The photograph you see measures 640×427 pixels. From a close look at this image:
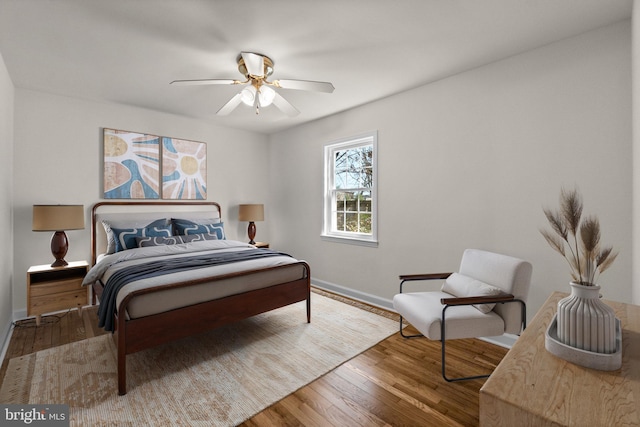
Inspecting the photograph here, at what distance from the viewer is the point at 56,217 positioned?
3098 mm

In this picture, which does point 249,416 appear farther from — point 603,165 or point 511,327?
point 603,165

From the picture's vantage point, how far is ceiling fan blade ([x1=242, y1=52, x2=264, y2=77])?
233 cm

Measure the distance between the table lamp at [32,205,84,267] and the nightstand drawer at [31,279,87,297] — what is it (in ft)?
0.65

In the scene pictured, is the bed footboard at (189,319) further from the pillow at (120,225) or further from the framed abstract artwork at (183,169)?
the framed abstract artwork at (183,169)

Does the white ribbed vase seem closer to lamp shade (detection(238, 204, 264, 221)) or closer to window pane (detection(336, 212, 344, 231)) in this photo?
window pane (detection(336, 212, 344, 231))

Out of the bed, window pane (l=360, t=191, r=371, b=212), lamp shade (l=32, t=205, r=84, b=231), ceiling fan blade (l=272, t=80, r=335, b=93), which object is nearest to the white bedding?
the bed

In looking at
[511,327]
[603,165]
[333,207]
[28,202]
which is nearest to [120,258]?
[28,202]

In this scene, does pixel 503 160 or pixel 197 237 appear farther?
pixel 197 237

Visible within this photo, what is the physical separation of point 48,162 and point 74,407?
286 centimetres

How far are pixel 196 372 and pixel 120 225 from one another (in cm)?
233

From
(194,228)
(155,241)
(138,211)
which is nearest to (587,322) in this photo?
(155,241)

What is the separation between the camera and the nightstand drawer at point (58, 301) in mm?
3021

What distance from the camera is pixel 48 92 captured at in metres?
3.35

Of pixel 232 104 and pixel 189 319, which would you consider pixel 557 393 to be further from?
pixel 232 104
